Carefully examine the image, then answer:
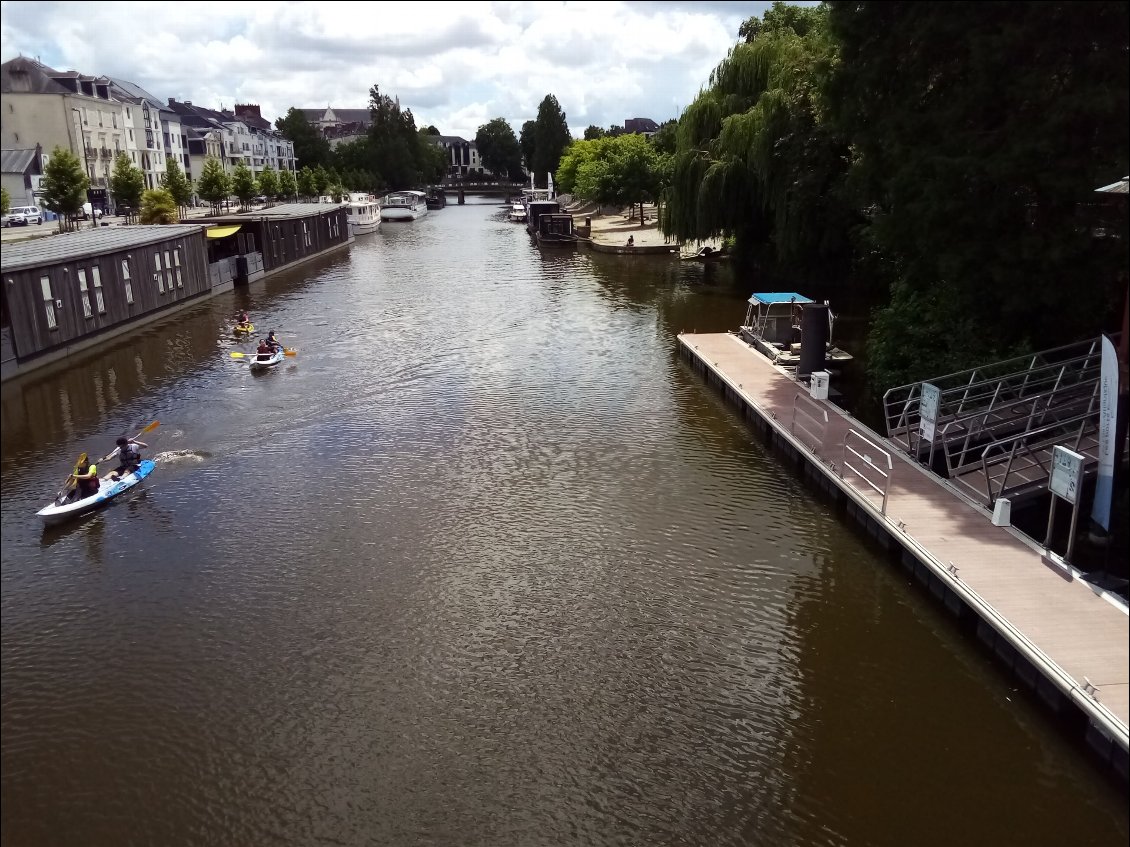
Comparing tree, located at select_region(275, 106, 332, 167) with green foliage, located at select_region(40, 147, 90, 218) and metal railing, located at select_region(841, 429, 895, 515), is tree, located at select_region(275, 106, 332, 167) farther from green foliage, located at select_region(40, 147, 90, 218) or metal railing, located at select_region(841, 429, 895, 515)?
metal railing, located at select_region(841, 429, 895, 515)

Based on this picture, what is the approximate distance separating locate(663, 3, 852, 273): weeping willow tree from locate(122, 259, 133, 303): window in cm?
2459

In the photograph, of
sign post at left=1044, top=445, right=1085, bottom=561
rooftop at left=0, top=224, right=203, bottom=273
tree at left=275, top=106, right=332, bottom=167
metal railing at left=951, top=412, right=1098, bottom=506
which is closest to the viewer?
sign post at left=1044, top=445, right=1085, bottom=561

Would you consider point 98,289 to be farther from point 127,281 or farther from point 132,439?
point 132,439

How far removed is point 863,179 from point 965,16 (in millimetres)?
4518

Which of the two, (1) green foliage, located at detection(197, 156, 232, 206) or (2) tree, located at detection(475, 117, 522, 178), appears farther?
(2) tree, located at detection(475, 117, 522, 178)

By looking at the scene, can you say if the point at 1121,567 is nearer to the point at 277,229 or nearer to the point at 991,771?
the point at 991,771

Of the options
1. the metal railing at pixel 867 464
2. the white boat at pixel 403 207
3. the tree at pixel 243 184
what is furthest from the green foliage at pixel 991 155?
the white boat at pixel 403 207

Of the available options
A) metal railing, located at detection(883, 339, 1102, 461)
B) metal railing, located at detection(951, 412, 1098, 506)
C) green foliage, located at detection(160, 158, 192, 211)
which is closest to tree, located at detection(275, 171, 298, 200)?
green foliage, located at detection(160, 158, 192, 211)

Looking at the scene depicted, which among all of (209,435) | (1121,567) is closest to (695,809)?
(1121,567)

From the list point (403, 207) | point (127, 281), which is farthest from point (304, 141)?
point (127, 281)

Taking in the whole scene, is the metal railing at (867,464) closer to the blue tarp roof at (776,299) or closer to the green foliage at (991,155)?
the green foliage at (991,155)

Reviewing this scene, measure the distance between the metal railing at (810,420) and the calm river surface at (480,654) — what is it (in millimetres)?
1386

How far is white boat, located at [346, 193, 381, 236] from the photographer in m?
80.0

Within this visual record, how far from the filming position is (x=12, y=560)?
23.3ft
